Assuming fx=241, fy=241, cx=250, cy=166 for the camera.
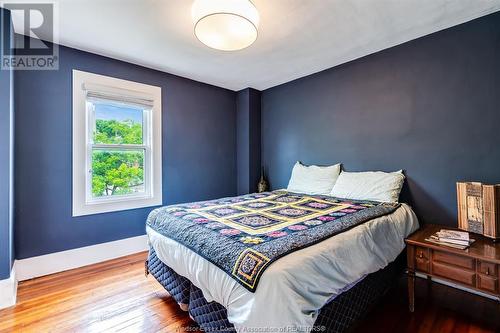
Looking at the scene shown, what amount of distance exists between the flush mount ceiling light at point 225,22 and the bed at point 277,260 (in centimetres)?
135

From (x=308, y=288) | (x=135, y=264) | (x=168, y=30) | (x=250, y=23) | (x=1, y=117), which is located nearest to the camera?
(x=308, y=288)

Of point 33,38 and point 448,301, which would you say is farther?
point 33,38

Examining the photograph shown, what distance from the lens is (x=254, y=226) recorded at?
162 cm

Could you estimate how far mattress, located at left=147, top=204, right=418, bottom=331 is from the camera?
1039mm

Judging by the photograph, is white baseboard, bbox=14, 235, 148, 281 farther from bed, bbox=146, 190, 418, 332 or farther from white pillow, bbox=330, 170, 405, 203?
white pillow, bbox=330, 170, 405, 203

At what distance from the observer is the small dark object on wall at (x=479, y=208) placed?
1.77m

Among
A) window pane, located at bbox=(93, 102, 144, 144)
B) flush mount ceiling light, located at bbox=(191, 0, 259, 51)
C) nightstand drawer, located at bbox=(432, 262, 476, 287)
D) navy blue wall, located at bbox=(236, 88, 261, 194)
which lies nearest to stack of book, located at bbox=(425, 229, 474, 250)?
nightstand drawer, located at bbox=(432, 262, 476, 287)

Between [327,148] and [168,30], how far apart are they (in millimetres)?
2295

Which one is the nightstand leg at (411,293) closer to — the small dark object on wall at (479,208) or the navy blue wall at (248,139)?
the small dark object on wall at (479,208)

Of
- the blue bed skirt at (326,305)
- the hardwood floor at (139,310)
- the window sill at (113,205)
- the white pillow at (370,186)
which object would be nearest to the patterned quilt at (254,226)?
the white pillow at (370,186)

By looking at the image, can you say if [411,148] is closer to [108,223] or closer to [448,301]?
[448,301]

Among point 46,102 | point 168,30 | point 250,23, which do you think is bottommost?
point 46,102

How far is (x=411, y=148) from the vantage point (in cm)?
251

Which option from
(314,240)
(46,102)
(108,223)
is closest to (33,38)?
(46,102)
